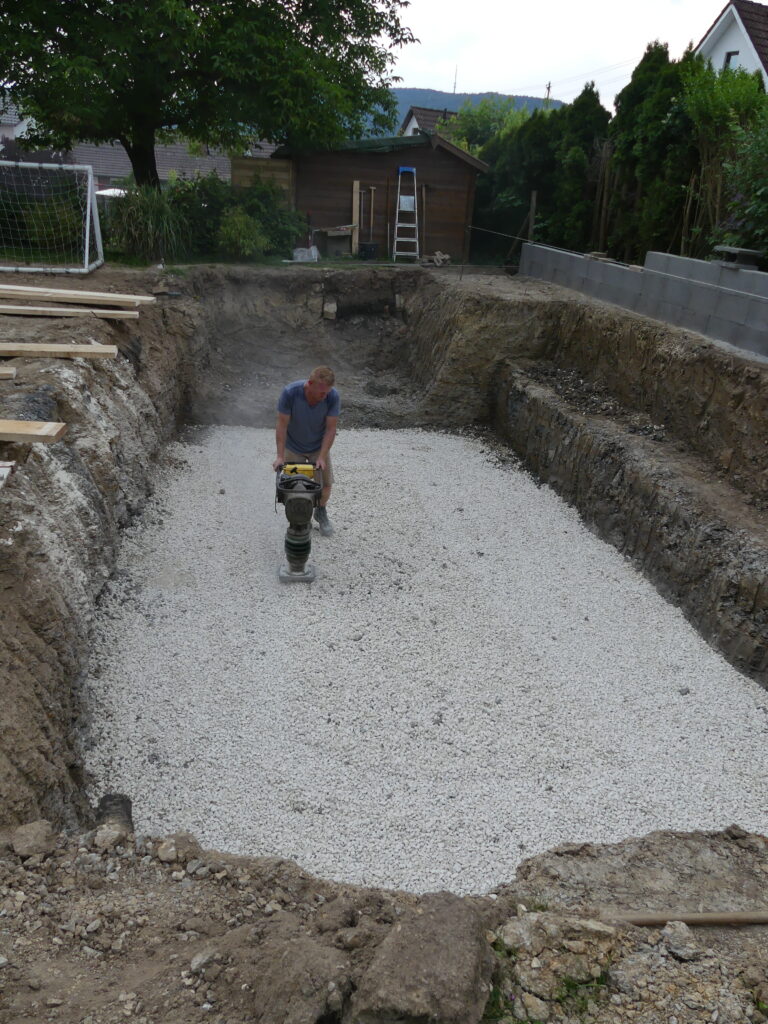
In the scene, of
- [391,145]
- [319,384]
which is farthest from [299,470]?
[391,145]

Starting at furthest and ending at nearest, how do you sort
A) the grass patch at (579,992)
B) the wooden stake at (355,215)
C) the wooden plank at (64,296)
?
the wooden stake at (355,215)
the wooden plank at (64,296)
the grass patch at (579,992)

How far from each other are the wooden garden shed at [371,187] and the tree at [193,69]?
1.05 meters

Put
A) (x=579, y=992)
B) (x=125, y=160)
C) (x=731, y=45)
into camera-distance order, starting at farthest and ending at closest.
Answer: (x=125, y=160) → (x=731, y=45) → (x=579, y=992)

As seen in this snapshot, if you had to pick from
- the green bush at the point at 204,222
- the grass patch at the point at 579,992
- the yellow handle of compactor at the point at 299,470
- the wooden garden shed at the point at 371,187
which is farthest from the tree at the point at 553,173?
the grass patch at the point at 579,992

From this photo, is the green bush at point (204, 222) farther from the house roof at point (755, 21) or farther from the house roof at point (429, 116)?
the house roof at point (429, 116)

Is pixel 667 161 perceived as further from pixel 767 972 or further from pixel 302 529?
pixel 767 972

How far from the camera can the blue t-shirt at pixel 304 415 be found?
6188 mm

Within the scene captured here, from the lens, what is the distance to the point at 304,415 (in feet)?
20.7

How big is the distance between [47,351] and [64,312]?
1516mm

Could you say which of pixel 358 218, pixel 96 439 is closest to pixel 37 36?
pixel 358 218

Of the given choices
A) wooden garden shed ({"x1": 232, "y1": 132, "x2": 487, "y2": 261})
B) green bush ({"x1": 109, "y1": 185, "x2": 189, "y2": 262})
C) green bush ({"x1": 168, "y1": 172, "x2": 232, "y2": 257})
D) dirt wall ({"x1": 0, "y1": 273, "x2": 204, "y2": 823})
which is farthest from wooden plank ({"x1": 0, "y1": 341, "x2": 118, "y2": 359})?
wooden garden shed ({"x1": 232, "y1": 132, "x2": 487, "y2": 261})

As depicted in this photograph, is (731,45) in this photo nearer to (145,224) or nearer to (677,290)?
Answer: (677,290)

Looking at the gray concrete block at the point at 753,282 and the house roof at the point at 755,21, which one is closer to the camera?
Result: the gray concrete block at the point at 753,282

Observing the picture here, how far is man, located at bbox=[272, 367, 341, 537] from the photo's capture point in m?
6.06
